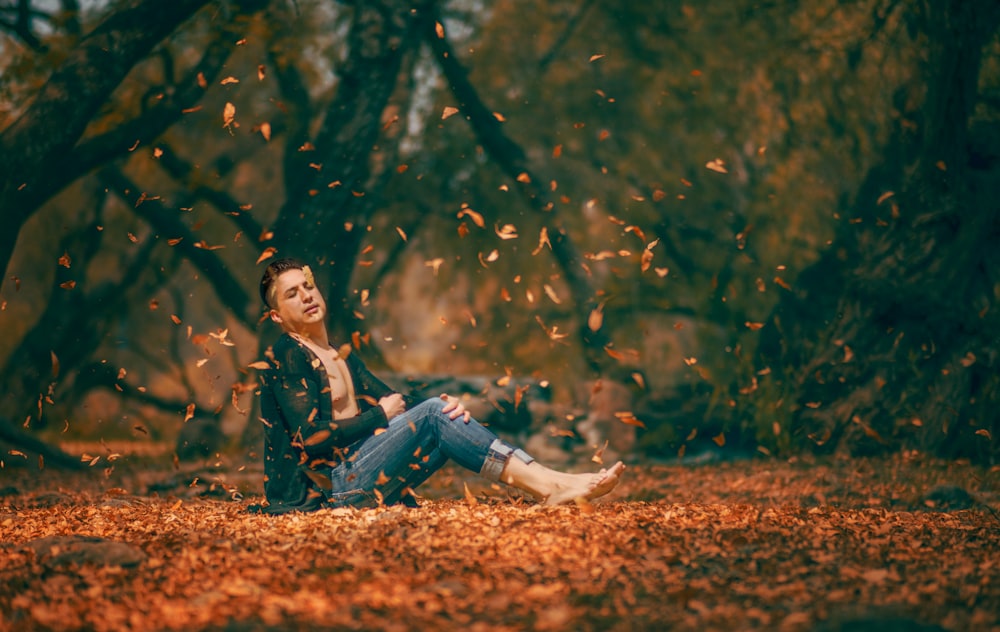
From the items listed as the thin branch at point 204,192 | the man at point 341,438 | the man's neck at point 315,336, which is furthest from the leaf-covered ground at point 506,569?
the thin branch at point 204,192

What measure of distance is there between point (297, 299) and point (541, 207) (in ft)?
27.3

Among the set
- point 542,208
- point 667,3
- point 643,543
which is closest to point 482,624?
point 643,543

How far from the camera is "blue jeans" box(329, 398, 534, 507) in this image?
5172 mm

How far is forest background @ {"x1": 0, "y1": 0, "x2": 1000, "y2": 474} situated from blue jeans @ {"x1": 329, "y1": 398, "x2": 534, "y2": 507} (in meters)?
2.84

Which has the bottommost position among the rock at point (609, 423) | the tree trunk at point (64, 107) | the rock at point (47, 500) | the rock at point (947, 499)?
the rock at point (609, 423)

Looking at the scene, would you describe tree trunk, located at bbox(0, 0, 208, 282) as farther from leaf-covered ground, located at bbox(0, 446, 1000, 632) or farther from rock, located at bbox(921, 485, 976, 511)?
rock, located at bbox(921, 485, 976, 511)

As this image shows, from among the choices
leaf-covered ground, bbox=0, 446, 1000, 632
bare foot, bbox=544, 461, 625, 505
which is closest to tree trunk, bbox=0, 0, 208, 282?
leaf-covered ground, bbox=0, 446, 1000, 632

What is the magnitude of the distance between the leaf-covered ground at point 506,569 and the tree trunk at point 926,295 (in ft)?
13.2

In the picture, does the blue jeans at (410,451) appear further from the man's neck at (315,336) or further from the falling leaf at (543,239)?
the falling leaf at (543,239)

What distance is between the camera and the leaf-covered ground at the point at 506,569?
Result: 3281 mm

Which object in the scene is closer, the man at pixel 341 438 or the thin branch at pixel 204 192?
the man at pixel 341 438

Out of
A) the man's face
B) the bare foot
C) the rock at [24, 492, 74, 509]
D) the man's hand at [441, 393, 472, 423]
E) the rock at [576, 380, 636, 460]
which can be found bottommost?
the rock at [576, 380, 636, 460]

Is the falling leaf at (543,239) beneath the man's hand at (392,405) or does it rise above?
above

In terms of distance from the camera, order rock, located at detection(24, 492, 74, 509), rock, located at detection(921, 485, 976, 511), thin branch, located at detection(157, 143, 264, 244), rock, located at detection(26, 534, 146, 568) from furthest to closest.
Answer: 1. thin branch, located at detection(157, 143, 264, 244)
2. rock, located at detection(24, 492, 74, 509)
3. rock, located at detection(921, 485, 976, 511)
4. rock, located at detection(26, 534, 146, 568)
